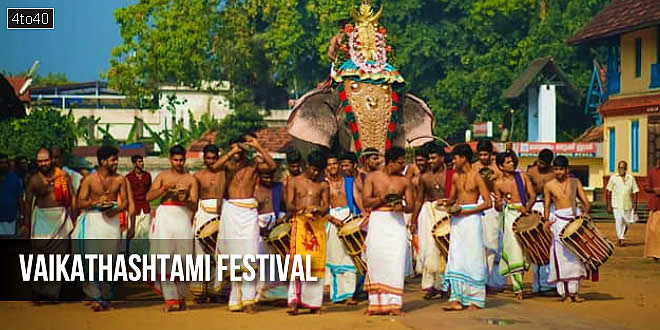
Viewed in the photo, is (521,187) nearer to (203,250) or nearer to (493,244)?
(493,244)

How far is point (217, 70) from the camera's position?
A: 56.1 metres

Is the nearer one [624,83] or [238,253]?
[238,253]

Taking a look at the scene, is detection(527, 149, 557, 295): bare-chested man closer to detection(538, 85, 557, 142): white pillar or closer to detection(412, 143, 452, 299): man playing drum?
detection(412, 143, 452, 299): man playing drum

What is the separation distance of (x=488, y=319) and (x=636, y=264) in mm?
6641

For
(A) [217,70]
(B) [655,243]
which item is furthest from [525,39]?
(B) [655,243]

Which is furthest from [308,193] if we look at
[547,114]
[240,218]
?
[547,114]

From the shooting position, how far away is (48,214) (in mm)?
12539

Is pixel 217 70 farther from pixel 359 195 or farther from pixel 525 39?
pixel 359 195

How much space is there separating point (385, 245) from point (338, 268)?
100 cm

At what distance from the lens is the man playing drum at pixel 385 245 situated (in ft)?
37.6

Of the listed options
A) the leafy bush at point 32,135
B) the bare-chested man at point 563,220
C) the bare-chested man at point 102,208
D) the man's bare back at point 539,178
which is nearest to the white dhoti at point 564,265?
the bare-chested man at point 563,220

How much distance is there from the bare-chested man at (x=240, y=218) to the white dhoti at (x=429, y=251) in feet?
7.30

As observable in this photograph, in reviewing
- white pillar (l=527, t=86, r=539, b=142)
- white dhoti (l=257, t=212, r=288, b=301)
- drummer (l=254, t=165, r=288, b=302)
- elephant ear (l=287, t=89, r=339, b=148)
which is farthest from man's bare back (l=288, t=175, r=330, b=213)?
white pillar (l=527, t=86, r=539, b=142)

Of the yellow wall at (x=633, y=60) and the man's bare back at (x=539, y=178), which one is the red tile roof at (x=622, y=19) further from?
the man's bare back at (x=539, y=178)
